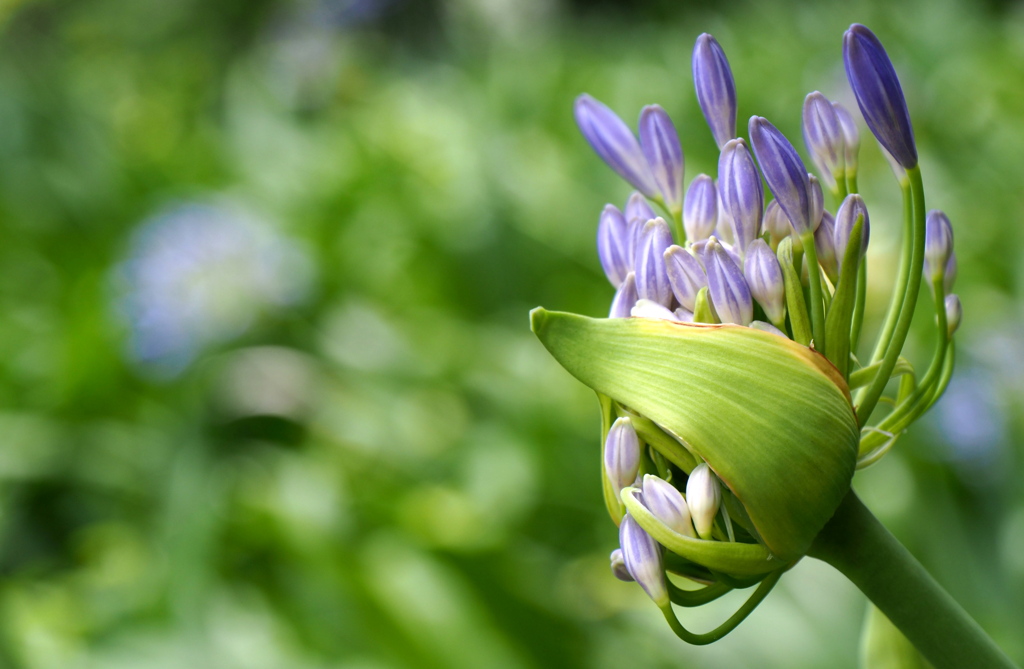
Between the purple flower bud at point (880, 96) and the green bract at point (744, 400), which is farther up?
the purple flower bud at point (880, 96)

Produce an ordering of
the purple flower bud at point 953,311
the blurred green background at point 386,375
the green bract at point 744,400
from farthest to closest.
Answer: the blurred green background at point 386,375 → the purple flower bud at point 953,311 → the green bract at point 744,400

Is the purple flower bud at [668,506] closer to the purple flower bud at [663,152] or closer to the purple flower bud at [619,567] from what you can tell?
the purple flower bud at [619,567]

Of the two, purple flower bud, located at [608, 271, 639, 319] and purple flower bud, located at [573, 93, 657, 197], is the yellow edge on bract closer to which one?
purple flower bud, located at [608, 271, 639, 319]

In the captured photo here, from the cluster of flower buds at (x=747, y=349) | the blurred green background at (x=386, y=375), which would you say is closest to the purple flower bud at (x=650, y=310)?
the cluster of flower buds at (x=747, y=349)

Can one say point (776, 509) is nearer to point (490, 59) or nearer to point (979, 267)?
point (979, 267)

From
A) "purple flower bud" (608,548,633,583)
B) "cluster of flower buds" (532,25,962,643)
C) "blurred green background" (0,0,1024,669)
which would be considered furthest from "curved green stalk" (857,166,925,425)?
"blurred green background" (0,0,1024,669)

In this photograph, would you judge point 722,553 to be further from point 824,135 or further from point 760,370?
point 824,135

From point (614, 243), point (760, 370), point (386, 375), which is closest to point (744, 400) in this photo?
point (760, 370)

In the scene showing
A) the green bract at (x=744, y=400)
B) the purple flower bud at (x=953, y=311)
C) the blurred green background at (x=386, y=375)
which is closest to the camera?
the green bract at (x=744, y=400)
